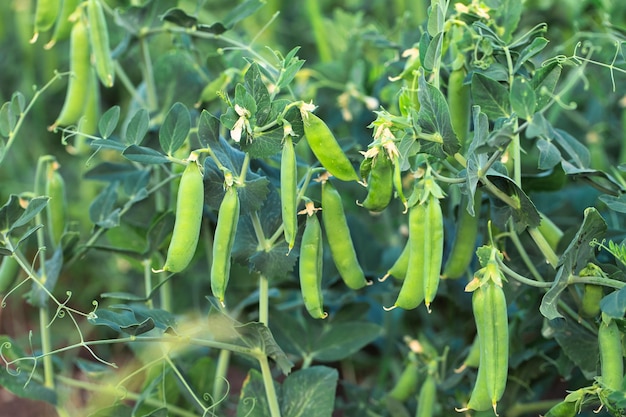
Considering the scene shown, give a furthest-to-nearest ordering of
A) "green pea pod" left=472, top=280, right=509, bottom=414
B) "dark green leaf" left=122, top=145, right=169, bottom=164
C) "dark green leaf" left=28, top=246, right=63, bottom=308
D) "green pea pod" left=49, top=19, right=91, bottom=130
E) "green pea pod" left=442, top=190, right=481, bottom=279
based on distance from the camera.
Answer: "green pea pod" left=49, top=19, right=91, bottom=130, "dark green leaf" left=28, top=246, right=63, bottom=308, "green pea pod" left=442, top=190, right=481, bottom=279, "dark green leaf" left=122, top=145, right=169, bottom=164, "green pea pod" left=472, top=280, right=509, bottom=414

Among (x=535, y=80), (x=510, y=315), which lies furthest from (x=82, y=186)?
(x=535, y=80)

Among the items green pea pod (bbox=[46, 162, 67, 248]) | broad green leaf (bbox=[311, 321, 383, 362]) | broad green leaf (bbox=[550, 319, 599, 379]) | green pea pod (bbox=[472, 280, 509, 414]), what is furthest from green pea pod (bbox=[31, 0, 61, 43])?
broad green leaf (bbox=[550, 319, 599, 379])

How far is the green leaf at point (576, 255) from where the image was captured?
1.28 meters

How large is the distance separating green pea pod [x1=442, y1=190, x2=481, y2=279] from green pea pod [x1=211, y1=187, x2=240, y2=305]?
42 cm

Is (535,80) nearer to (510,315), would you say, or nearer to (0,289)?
(510,315)

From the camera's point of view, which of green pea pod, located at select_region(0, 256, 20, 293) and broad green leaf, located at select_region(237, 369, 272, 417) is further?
green pea pod, located at select_region(0, 256, 20, 293)

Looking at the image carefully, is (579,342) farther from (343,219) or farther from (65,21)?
(65,21)

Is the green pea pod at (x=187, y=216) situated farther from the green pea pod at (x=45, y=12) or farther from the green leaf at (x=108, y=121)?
the green pea pod at (x=45, y=12)

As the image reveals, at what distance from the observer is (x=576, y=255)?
1.30m

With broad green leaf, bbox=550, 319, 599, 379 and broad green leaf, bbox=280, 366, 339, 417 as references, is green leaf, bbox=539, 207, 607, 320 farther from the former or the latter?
broad green leaf, bbox=280, 366, 339, 417

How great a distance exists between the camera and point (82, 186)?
2967mm

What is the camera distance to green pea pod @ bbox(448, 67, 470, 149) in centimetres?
146

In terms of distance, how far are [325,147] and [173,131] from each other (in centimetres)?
28

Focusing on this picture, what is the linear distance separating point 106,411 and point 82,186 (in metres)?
1.54
